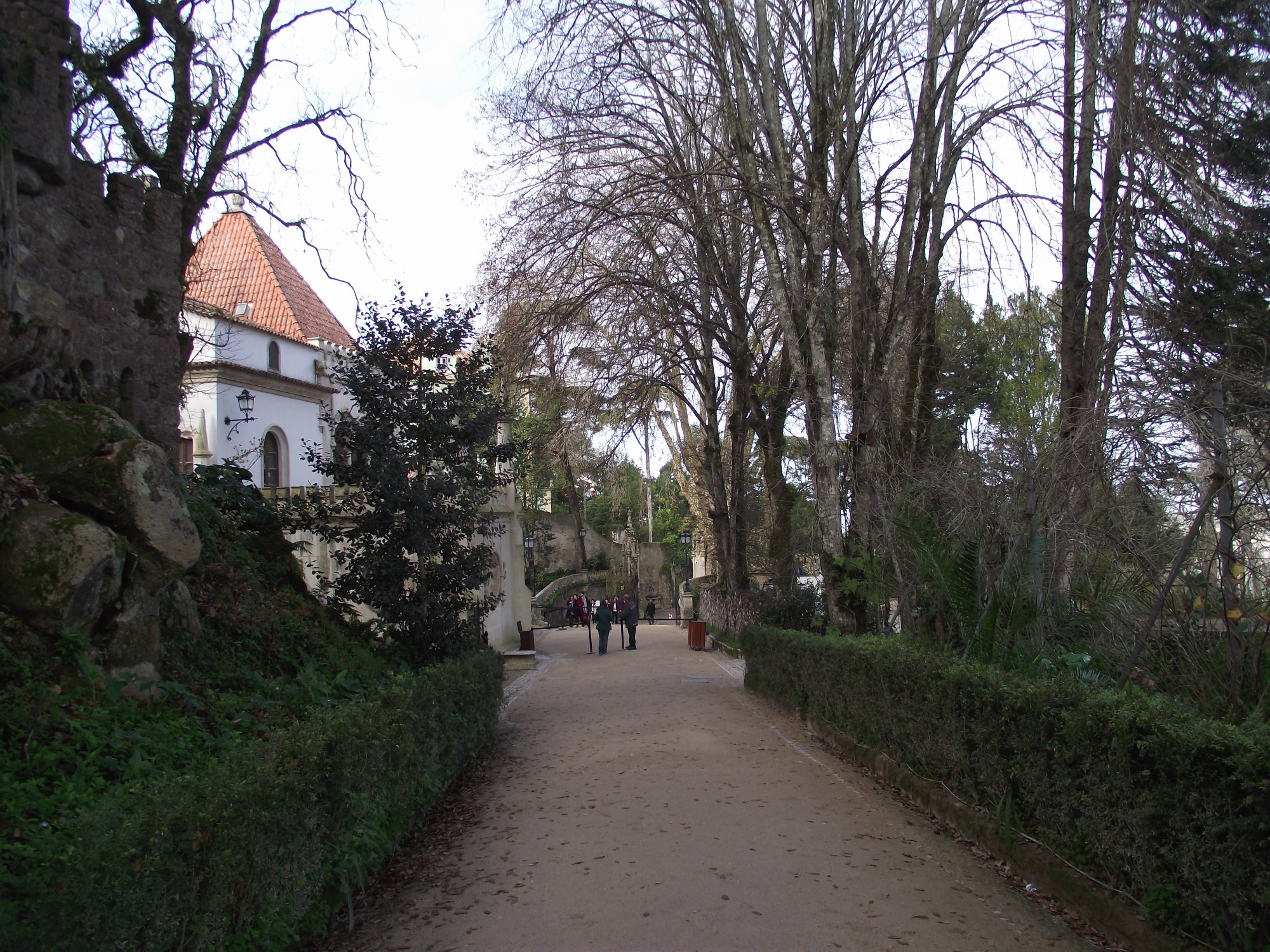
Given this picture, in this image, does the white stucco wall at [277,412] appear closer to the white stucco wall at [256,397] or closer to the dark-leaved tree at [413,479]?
the white stucco wall at [256,397]

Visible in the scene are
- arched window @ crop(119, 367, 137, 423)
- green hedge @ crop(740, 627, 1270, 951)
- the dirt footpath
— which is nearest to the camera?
green hedge @ crop(740, 627, 1270, 951)

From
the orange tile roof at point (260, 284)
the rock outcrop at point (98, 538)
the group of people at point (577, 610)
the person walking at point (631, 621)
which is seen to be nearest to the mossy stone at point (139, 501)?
the rock outcrop at point (98, 538)

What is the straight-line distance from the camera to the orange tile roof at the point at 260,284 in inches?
1421

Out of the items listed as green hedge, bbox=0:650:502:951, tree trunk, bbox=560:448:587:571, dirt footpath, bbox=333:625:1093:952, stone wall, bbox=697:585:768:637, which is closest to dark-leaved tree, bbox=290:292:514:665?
dirt footpath, bbox=333:625:1093:952

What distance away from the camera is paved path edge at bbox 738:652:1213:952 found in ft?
15.5

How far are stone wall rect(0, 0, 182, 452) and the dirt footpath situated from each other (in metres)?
5.42

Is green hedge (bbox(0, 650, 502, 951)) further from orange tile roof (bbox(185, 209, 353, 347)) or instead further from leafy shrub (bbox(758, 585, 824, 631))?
orange tile roof (bbox(185, 209, 353, 347))

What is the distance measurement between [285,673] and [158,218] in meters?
5.27

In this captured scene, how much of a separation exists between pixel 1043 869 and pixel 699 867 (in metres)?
2.20

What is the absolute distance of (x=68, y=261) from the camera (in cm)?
884

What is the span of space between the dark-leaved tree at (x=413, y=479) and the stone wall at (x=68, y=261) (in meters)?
2.29

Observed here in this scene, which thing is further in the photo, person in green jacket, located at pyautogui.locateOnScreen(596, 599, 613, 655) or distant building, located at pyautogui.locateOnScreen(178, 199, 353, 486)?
→ distant building, located at pyautogui.locateOnScreen(178, 199, 353, 486)

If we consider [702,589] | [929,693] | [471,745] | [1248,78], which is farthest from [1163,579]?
[702,589]

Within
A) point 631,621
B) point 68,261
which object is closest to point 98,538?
point 68,261
